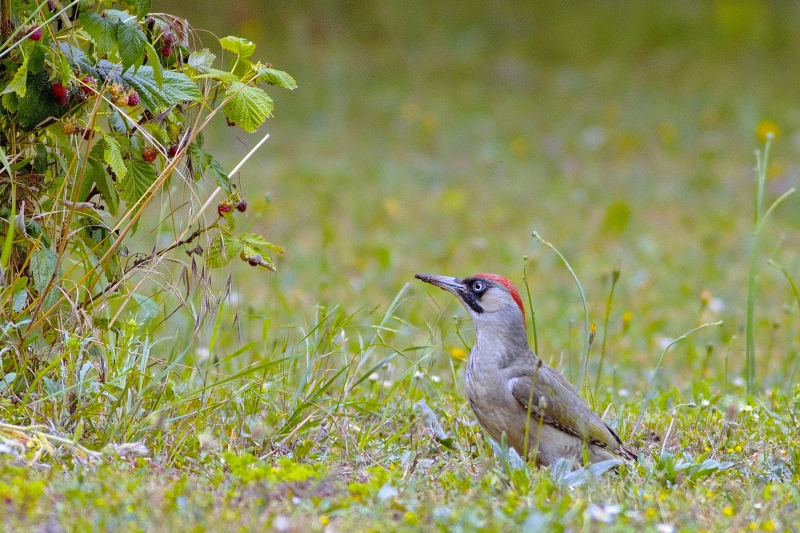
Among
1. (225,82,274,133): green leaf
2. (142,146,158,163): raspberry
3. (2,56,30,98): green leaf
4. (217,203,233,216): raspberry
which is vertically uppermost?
(2,56,30,98): green leaf

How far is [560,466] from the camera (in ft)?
10.5

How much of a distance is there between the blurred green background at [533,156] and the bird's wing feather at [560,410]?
30.7 inches

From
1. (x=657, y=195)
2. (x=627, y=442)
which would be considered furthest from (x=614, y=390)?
(x=657, y=195)

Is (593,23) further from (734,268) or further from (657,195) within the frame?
(734,268)

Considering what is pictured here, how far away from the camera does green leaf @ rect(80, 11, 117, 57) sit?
3.04 m

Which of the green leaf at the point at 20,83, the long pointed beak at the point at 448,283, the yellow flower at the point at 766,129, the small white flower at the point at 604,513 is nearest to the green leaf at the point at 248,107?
the green leaf at the point at 20,83

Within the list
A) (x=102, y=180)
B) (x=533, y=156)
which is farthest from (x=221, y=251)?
(x=533, y=156)

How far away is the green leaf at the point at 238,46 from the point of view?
3.37 m

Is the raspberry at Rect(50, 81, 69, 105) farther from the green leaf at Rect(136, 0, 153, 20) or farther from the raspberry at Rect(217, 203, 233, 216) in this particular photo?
the raspberry at Rect(217, 203, 233, 216)

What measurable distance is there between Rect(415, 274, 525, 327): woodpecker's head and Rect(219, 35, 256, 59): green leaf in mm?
1050

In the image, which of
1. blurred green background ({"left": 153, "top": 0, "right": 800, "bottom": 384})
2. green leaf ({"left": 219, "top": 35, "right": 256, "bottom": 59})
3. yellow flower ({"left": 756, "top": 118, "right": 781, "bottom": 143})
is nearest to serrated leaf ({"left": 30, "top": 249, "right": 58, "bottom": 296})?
green leaf ({"left": 219, "top": 35, "right": 256, "bottom": 59})

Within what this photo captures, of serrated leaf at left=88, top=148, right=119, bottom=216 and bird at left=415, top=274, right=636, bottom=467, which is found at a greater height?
serrated leaf at left=88, top=148, right=119, bottom=216

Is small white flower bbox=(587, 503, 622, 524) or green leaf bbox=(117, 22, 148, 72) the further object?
green leaf bbox=(117, 22, 148, 72)

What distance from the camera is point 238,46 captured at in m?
3.40
